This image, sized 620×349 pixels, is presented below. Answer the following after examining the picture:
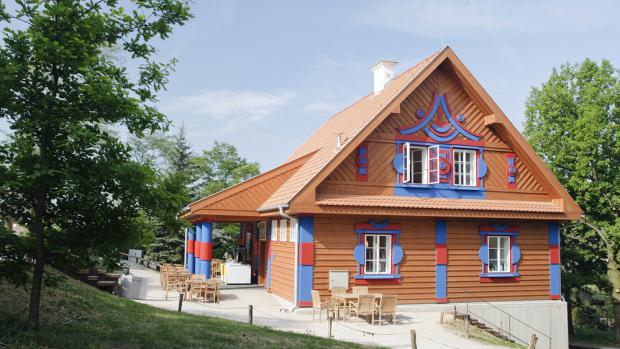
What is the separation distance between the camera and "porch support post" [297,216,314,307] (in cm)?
1529

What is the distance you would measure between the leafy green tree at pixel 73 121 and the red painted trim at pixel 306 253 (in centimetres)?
806

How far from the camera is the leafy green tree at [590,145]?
25.7 metres

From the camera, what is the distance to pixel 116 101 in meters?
7.36

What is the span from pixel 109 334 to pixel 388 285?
984 centimetres

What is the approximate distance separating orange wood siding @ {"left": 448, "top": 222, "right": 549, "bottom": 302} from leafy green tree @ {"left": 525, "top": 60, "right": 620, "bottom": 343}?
8.37 metres

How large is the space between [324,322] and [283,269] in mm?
3416

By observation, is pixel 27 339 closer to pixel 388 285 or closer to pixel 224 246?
pixel 388 285

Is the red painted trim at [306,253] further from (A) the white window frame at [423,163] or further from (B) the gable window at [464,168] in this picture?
(B) the gable window at [464,168]

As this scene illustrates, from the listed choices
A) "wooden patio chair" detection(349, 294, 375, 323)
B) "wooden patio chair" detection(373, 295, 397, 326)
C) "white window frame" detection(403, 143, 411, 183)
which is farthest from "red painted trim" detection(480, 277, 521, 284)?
"wooden patio chair" detection(349, 294, 375, 323)

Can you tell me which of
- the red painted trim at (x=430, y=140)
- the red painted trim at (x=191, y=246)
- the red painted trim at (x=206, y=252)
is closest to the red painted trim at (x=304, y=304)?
the red painted trim at (x=206, y=252)

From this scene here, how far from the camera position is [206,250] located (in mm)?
19578

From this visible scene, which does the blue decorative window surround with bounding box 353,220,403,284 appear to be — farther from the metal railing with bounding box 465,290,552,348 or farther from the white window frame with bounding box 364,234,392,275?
the metal railing with bounding box 465,290,552,348

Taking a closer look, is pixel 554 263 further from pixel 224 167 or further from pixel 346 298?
pixel 224 167

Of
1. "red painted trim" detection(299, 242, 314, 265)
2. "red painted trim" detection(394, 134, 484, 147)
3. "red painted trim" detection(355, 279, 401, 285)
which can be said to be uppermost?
"red painted trim" detection(394, 134, 484, 147)
